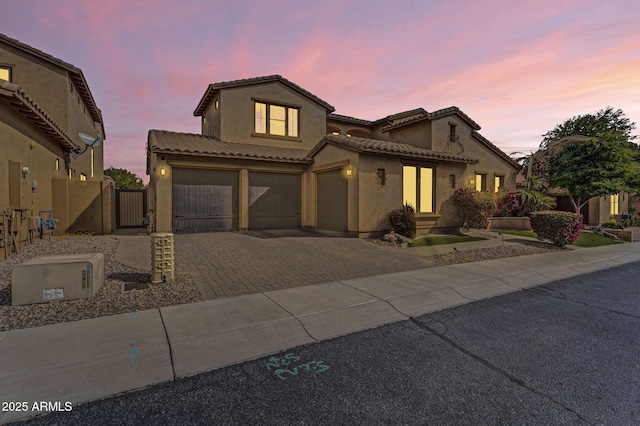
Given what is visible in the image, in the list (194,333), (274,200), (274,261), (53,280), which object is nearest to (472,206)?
(274,200)

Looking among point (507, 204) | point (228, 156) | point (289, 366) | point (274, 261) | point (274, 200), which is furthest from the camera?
point (507, 204)

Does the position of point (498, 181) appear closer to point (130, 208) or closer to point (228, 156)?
point (228, 156)

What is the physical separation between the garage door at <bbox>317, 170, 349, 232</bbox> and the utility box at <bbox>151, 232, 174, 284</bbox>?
8.34 metres

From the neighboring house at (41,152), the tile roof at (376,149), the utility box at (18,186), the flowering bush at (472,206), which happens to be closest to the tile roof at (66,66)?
the neighboring house at (41,152)

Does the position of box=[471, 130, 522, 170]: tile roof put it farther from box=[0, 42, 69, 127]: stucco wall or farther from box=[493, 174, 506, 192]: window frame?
box=[0, 42, 69, 127]: stucco wall

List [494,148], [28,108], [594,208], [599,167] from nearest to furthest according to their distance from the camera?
1. [28,108]
2. [494,148]
3. [599,167]
4. [594,208]

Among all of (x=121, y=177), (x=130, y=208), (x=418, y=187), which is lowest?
(x=130, y=208)

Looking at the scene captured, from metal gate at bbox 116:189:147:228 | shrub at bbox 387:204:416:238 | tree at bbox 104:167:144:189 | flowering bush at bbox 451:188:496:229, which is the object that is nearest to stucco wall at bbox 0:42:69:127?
metal gate at bbox 116:189:147:228

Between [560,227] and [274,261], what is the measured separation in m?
12.0

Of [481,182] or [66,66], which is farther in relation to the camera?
[481,182]

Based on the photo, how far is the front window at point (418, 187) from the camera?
14.7 m

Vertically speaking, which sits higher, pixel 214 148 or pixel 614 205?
pixel 214 148

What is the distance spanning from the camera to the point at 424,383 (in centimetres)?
314

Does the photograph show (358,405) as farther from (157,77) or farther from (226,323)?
(157,77)
